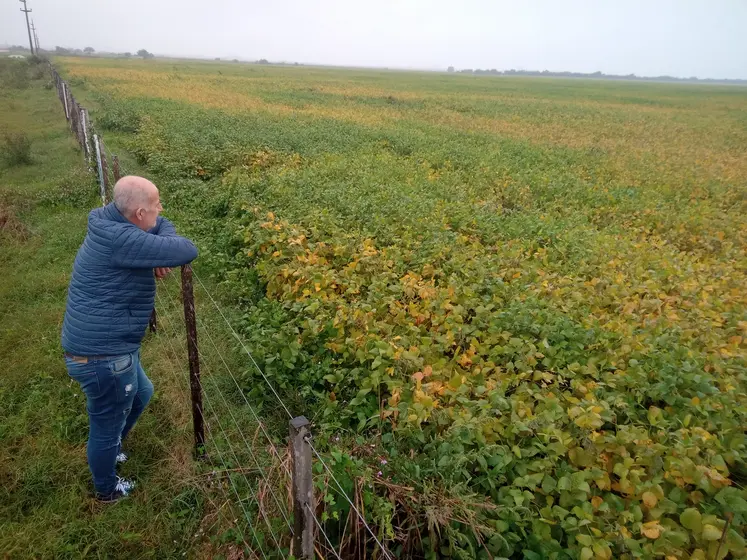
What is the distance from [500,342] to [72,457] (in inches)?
139

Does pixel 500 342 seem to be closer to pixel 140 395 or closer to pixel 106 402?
pixel 140 395

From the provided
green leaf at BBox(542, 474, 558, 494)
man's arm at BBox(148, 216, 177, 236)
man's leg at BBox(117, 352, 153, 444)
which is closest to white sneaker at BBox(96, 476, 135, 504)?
man's leg at BBox(117, 352, 153, 444)

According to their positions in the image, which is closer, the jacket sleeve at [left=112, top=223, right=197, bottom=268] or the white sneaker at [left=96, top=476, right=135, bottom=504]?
the jacket sleeve at [left=112, top=223, right=197, bottom=268]

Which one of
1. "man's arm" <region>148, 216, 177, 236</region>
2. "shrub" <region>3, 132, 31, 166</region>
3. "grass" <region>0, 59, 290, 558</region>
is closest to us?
"grass" <region>0, 59, 290, 558</region>

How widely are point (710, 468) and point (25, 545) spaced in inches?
162

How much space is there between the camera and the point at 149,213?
9.16 ft

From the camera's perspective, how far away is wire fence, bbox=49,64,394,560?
81.5 inches

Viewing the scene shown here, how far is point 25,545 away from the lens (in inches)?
113

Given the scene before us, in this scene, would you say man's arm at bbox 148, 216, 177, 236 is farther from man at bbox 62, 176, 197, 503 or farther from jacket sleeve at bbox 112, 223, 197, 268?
jacket sleeve at bbox 112, 223, 197, 268

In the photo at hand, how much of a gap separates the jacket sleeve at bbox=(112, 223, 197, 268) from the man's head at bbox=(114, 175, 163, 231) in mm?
91

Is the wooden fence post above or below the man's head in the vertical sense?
below

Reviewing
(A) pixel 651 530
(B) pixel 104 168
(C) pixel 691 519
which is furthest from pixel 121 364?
(B) pixel 104 168

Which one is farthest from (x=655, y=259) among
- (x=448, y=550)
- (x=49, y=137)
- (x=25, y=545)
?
Result: (x=49, y=137)

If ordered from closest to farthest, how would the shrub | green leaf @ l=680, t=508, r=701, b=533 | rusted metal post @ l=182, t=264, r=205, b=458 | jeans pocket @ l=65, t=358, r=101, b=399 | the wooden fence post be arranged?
1. the wooden fence post
2. green leaf @ l=680, t=508, r=701, b=533
3. jeans pocket @ l=65, t=358, r=101, b=399
4. rusted metal post @ l=182, t=264, r=205, b=458
5. the shrub
